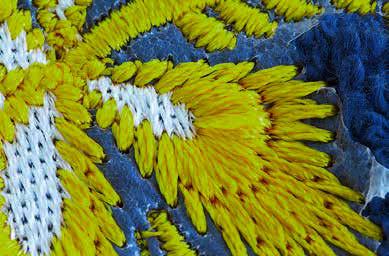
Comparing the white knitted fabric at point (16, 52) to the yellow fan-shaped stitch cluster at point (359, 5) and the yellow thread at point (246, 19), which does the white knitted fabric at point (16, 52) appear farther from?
the yellow fan-shaped stitch cluster at point (359, 5)

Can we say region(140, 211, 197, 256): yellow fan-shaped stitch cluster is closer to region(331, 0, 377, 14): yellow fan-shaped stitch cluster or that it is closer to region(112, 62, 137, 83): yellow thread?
region(112, 62, 137, 83): yellow thread

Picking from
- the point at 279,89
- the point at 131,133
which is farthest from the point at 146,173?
the point at 279,89

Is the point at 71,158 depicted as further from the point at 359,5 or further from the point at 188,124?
the point at 359,5

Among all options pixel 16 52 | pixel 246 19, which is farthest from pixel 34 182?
pixel 246 19

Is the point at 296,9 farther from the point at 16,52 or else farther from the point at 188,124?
the point at 16,52

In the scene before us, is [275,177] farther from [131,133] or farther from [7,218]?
[7,218]

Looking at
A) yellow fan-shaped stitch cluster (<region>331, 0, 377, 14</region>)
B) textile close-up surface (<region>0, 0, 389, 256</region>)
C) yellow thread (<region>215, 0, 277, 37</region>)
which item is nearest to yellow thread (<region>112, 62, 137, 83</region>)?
textile close-up surface (<region>0, 0, 389, 256</region>)

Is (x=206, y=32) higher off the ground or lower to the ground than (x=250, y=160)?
higher
